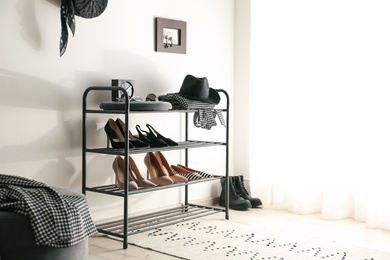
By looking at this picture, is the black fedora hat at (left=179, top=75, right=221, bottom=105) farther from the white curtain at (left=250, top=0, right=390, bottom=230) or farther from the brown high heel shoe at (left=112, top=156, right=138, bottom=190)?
the white curtain at (left=250, top=0, right=390, bottom=230)

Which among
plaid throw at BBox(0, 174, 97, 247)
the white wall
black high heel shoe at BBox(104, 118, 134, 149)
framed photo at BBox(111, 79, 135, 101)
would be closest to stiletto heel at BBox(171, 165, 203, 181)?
the white wall

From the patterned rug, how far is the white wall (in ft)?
1.61

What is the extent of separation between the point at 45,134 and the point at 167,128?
3.42ft

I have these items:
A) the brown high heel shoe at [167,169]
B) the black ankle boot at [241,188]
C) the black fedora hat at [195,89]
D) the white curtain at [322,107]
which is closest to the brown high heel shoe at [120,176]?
the brown high heel shoe at [167,169]

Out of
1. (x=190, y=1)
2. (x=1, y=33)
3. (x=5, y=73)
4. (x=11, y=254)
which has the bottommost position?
(x=11, y=254)

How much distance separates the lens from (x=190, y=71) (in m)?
4.15

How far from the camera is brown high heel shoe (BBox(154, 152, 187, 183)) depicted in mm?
3555

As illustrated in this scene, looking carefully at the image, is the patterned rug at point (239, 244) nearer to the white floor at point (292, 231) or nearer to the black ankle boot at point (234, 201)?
the white floor at point (292, 231)

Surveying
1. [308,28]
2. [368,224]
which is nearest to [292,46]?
[308,28]

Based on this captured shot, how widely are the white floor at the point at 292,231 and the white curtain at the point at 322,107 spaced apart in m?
0.11

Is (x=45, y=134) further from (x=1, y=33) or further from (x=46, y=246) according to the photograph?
(x=46, y=246)

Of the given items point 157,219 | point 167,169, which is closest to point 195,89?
point 167,169

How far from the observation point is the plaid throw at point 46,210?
2.14m

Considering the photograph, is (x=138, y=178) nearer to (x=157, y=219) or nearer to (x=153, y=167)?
(x=153, y=167)
